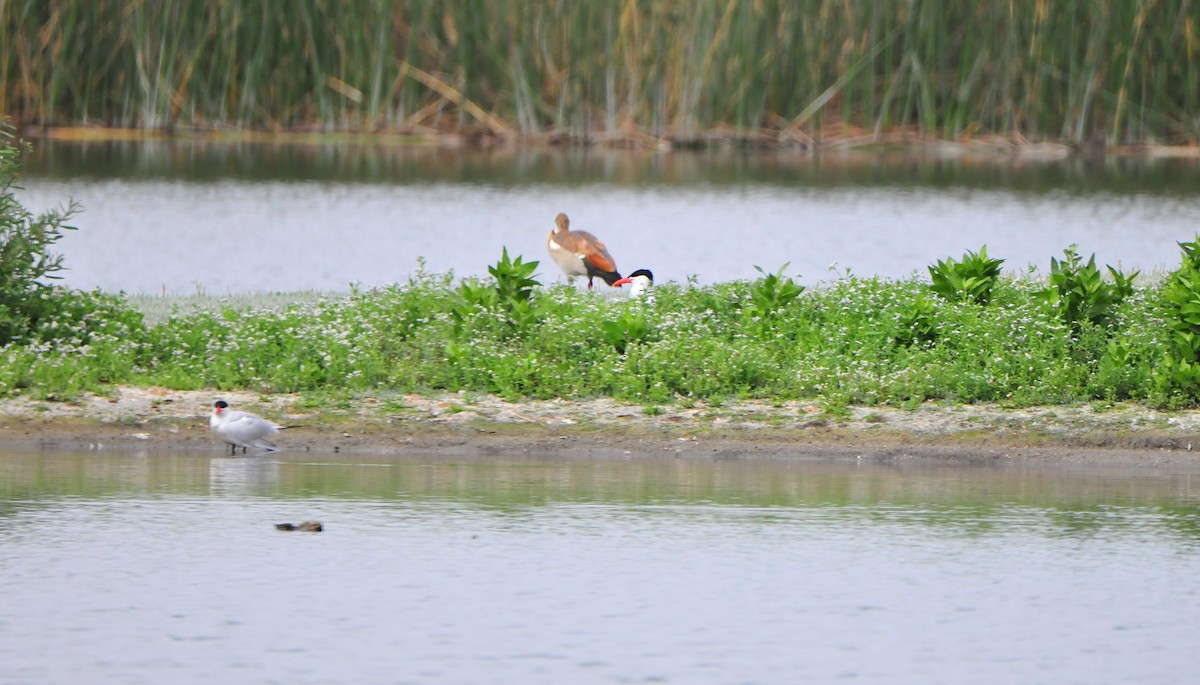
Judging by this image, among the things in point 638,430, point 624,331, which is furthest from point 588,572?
point 624,331

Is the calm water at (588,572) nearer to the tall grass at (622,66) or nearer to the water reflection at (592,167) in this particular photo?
the water reflection at (592,167)

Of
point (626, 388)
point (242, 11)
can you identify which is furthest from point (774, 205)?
point (626, 388)

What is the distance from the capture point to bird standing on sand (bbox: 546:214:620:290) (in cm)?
1584

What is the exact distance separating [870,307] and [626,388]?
2.17 m

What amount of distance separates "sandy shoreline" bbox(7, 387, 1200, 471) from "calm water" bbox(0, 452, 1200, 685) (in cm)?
26

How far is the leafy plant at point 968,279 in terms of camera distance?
1262 centimetres

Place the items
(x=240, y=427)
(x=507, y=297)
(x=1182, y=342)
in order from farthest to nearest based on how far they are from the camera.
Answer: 1. (x=507, y=297)
2. (x=1182, y=342)
3. (x=240, y=427)

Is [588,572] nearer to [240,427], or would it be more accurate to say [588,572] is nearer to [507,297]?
[240,427]

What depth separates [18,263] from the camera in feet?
39.9

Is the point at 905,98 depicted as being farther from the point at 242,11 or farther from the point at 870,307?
the point at 870,307

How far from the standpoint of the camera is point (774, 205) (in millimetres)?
24719

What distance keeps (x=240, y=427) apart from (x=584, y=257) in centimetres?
600

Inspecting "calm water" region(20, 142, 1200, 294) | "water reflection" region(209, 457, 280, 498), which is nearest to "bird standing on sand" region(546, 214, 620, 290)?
"calm water" region(20, 142, 1200, 294)

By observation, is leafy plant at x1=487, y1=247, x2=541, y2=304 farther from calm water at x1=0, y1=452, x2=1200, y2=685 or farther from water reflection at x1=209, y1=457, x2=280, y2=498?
water reflection at x1=209, y1=457, x2=280, y2=498
